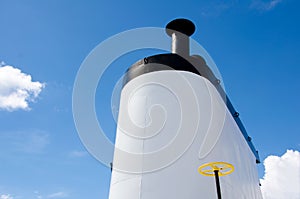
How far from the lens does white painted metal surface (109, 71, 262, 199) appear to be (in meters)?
1.62

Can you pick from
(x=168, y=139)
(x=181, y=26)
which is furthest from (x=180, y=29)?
(x=168, y=139)

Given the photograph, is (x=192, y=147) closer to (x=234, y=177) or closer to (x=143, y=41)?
(x=234, y=177)

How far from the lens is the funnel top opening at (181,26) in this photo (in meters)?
2.54

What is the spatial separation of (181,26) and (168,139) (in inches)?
48.8

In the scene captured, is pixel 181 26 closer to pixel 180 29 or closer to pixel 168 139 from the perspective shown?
pixel 180 29

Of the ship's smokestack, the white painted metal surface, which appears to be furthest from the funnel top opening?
the white painted metal surface

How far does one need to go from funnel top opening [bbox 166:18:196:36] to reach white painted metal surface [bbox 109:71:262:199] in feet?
2.19

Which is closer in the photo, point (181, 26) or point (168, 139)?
point (168, 139)

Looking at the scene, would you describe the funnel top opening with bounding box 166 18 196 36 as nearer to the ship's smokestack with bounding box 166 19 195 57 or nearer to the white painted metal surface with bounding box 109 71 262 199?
the ship's smokestack with bounding box 166 19 195 57

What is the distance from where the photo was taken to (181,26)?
Answer: 8.31 ft

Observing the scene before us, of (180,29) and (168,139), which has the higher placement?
(180,29)

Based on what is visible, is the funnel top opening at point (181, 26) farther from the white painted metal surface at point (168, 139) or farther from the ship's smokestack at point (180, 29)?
the white painted metal surface at point (168, 139)

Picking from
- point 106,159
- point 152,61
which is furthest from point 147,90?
point 106,159

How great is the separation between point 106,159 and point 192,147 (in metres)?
0.66
